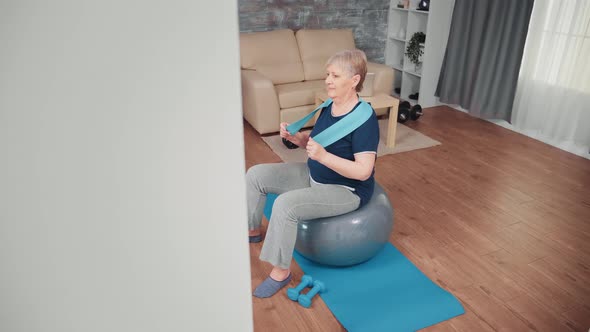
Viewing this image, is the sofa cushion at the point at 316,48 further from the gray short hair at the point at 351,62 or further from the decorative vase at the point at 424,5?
the gray short hair at the point at 351,62

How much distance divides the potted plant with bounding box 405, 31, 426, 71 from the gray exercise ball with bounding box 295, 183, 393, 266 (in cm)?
293

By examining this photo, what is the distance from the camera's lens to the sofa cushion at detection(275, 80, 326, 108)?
3801 millimetres

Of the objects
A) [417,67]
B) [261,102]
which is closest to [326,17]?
[417,67]

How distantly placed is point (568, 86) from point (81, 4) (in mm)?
3858

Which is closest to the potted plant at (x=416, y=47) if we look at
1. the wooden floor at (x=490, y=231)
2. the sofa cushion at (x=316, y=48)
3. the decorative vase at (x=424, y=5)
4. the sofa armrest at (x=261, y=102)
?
the decorative vase at (x=424, y=5)

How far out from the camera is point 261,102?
3.68 metres

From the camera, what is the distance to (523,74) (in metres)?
3.79

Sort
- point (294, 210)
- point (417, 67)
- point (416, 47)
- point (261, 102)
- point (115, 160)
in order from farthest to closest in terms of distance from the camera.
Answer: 1. point (417, 67)
2. point (416, 47)
3. point (261, 102)
4. point (294, 210)
5. point (115, 160)

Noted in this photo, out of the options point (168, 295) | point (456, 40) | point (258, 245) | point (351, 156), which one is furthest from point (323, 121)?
point (456, 40)

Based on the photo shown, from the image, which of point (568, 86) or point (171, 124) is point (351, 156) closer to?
point (171, 124)

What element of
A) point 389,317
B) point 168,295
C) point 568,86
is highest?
point 168,295

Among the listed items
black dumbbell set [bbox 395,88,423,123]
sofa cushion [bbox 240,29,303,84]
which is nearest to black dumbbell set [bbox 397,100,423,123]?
black dumbbell set [bbox 395,88,423,123]

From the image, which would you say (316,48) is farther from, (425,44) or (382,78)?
(425,44)

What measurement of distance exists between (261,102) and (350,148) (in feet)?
6.22
